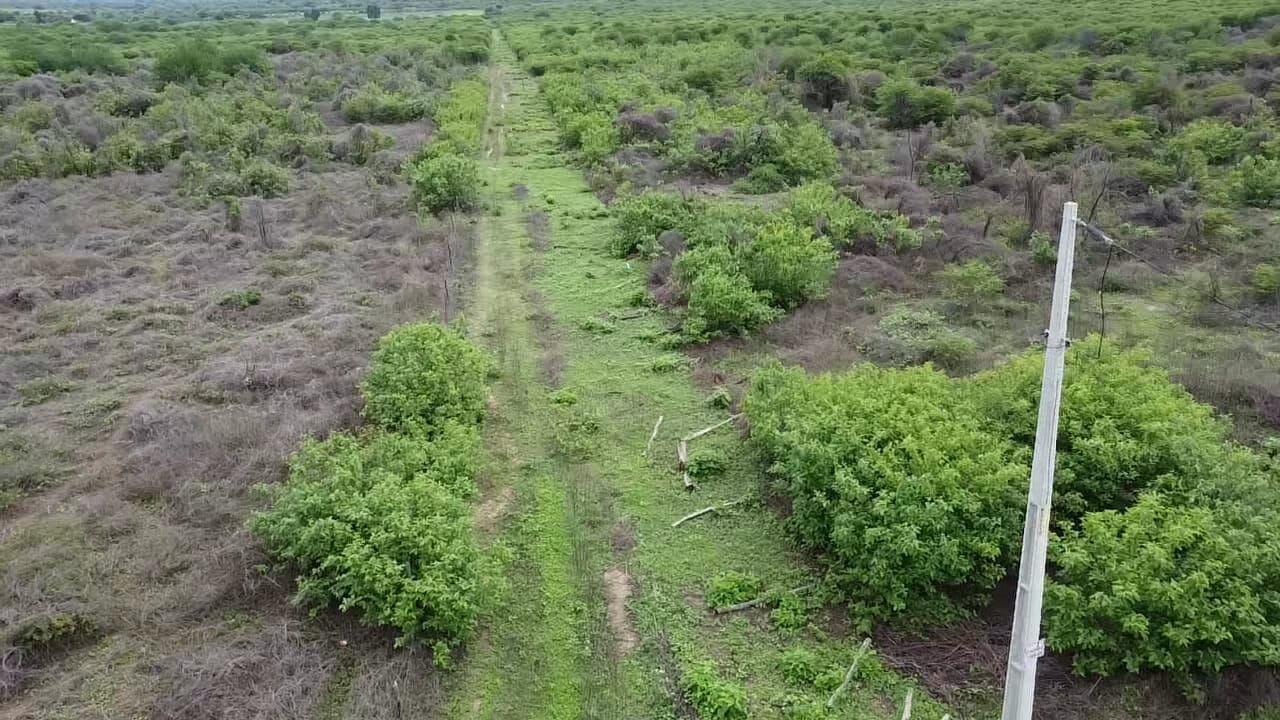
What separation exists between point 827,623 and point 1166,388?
17.3 feet

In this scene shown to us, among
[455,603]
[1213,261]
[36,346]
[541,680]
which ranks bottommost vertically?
[36,346]

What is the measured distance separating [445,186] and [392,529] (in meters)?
16.0

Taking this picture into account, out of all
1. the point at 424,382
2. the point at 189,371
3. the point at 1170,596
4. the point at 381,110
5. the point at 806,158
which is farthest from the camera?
the point at 381,110

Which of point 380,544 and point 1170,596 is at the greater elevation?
point 1170,596

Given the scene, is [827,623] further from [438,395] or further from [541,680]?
[438,395]

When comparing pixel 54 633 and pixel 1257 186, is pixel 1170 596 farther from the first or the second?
pixel 1257 186

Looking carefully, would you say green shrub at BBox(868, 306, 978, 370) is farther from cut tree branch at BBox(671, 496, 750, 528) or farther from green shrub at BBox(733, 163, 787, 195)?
green shrub at BBox(733, 163, 787, 195)

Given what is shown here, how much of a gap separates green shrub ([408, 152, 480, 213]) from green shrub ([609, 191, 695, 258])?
522 cm

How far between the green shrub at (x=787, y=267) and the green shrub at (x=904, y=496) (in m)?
5.88

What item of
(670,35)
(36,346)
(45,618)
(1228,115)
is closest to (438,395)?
(45,618)

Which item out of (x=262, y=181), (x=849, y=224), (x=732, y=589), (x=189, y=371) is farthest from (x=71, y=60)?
(x=732, y=589)

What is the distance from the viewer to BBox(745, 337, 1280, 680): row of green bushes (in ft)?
25.1

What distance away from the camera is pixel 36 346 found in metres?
15.5

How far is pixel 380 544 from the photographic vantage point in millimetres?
8680
